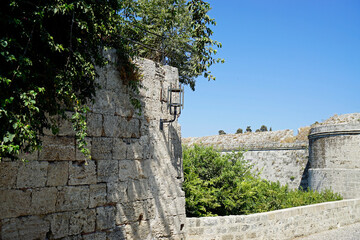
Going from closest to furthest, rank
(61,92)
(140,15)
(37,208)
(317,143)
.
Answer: (61,92), (37,208), (140,15), (317,143)

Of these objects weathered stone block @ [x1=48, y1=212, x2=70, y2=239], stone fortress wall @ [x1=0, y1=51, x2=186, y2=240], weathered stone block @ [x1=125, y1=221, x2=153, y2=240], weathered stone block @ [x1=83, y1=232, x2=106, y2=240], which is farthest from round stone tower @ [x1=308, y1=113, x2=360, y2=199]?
weathered stone block @ [x1=48, y1=212, x2=70, y2=239]

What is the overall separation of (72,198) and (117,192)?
2.77ft

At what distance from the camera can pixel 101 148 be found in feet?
17.3

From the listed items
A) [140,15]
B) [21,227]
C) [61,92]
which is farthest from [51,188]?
[140,15]

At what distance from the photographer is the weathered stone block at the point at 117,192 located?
5324 millimetres

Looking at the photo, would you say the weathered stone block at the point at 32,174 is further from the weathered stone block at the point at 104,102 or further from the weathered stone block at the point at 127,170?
the weathered stone block at the point at 127,170

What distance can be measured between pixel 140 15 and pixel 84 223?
470 inches

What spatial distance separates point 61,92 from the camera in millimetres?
4086

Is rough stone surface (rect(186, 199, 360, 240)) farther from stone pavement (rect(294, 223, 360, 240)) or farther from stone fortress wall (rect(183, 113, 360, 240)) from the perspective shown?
stone pavement (rect(294, 223, 360, 240))

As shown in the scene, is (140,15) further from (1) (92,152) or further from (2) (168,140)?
(1) (92,152)

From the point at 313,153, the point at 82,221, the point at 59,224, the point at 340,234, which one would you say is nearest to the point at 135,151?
the point at 82,221

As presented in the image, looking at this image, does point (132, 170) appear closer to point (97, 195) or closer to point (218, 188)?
point (97, 195)

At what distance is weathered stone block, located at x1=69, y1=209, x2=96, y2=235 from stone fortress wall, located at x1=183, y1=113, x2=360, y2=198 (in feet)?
35.8

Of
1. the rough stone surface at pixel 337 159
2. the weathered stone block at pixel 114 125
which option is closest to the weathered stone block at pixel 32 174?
the weathered stone block at pixel 114 125
